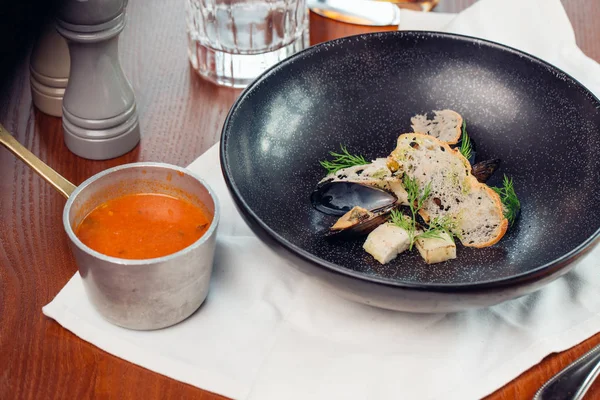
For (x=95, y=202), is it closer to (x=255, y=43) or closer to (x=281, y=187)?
(x=281, y=187)

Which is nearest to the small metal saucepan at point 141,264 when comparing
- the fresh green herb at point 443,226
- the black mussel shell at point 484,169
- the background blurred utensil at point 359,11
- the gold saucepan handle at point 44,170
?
the gold saucepan handle at point 44,170

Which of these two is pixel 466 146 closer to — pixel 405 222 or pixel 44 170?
pixel 405 222

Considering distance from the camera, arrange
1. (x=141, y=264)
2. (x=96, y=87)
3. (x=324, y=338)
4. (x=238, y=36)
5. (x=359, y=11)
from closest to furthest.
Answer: (x=141, y=264)
(x=324, y=338)
(x=96, y=87)
(x=238, y=36)
(x=359, y=11)

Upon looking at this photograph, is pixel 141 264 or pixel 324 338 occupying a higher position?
pixel 141 264

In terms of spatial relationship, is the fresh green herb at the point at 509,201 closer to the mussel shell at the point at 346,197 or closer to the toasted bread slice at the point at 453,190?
the toasted bread slice at the point at 453,190

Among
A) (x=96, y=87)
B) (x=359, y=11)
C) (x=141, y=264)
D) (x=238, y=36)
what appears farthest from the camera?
(x=359, y=11)

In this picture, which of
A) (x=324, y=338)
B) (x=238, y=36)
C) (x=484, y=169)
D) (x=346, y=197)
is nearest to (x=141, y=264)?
(x=324, y=338)

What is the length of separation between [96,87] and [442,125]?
23.0 inches

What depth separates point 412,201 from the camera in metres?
1.16

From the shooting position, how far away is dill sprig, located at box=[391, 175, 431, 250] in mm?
1128

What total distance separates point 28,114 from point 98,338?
596 mm

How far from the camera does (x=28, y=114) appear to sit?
1.45 m

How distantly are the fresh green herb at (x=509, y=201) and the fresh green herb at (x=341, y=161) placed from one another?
22cm

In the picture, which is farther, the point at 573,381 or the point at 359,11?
the point at 359,11
